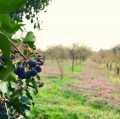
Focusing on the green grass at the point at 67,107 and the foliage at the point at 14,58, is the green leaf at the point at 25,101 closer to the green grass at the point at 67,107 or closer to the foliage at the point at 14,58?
the foliage at the point at 14,58

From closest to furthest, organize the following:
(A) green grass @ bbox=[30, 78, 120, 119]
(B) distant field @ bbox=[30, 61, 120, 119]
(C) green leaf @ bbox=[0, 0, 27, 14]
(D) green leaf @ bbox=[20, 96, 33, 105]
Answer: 1. (C) green leaf @ bbox=[0, 0, 27, 14]
2. (D) green leaf @ bbox=[20, 96, 33, 105]
3. (A) green grass @ bbox=[30, 78, 120, 119]
4. (B) distant field @ bbox=[30, 61, 120, 119]

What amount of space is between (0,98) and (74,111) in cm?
1009

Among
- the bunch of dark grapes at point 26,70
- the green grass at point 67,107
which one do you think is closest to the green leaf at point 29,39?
the bunch of dark grapes at point 26,70

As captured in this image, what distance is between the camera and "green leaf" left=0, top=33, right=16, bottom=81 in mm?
934

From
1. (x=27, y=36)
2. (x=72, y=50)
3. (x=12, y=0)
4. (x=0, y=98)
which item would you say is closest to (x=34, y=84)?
(x=0, y=98)

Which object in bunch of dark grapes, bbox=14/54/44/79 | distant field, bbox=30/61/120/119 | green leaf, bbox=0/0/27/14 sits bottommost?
distant field, bbox=30/61/120/119

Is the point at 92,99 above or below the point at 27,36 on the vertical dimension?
below

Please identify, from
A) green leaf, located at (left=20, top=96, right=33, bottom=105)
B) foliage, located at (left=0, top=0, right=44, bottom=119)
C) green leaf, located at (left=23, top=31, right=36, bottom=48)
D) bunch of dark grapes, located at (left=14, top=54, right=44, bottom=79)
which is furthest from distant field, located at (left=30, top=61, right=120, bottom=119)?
bunch of dark grapes, located at (left=14, top=54, right=44, bottom=79)

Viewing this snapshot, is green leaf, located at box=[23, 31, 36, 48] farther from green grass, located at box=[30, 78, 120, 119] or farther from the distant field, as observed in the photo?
the distant field

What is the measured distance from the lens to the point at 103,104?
14906 mm

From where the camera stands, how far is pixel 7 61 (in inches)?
38.7

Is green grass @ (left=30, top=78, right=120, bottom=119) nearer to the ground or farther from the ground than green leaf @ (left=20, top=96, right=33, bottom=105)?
nearer to the ground

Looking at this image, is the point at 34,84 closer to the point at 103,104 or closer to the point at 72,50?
the point at 103,104

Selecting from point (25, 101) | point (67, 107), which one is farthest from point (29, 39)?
point (67, 107)
